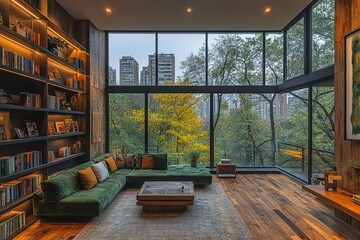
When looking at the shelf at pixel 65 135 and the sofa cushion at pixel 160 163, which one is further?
the sofa cushion at pixel 160 163

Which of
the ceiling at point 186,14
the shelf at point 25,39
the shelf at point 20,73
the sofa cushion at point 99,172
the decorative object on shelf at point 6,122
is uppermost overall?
the ceiling at point 186,14

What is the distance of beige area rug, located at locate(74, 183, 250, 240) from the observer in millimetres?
3150

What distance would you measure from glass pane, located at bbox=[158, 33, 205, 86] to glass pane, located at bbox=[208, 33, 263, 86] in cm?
34

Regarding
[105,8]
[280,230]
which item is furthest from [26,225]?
[105,8]

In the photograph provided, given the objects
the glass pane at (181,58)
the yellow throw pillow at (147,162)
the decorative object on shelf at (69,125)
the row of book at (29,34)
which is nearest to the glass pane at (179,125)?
the glass pane at (181,58)

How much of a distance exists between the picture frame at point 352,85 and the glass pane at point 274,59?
3529 millimetres

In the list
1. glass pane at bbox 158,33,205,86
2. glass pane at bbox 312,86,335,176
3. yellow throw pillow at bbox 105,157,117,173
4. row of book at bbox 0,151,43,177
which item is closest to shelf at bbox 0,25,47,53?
row of book at bbox 0,151,43,177

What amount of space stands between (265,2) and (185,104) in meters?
3.42

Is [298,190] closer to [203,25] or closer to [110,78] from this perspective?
[203,25]

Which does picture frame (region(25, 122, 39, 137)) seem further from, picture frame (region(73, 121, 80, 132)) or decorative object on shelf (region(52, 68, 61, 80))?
picture frame (region(73, 121, 80, 132))

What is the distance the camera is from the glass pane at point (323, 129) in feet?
15.8

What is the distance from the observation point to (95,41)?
6285 millimetres

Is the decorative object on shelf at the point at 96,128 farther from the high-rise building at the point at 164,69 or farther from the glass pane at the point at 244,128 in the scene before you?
the glass pane at the point at 244,128

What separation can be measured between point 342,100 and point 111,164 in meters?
4.96
